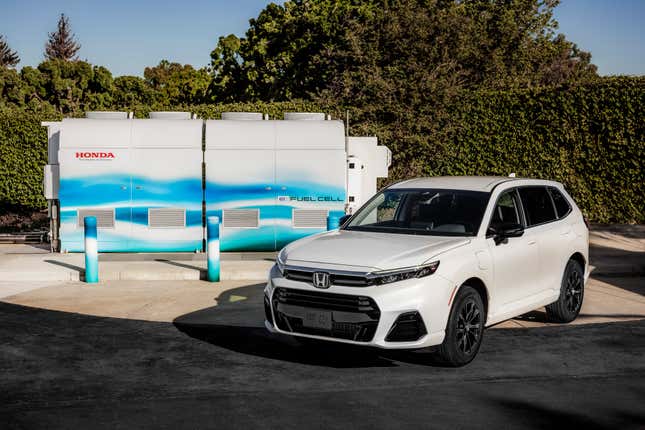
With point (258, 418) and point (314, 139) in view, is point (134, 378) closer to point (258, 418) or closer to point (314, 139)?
point (258, 418)

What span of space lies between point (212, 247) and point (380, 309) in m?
6.29

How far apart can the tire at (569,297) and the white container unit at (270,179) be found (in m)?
7.34

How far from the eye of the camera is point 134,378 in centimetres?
698

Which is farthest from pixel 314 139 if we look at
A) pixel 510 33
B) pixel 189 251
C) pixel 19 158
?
pixel 510 33

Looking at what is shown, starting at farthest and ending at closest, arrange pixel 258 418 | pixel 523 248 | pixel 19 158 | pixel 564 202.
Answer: pixel 19 158 < pixel 564 202 < pixel 523 248 < pixel 258 418

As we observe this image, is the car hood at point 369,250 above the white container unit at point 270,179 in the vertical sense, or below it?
below

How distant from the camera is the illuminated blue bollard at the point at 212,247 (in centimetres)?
1264

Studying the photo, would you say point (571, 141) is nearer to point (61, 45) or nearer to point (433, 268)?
point (433, 268)

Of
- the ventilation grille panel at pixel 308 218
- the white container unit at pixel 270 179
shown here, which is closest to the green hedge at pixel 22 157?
the white container unit at pixel 270 179

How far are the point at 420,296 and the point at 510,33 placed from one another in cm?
2569

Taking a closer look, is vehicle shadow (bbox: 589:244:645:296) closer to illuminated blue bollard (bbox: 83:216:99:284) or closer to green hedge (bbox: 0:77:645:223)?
green hedge (bbox: 0:77:645:223)

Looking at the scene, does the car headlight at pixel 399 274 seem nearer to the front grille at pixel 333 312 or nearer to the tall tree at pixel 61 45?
the front grille at pixel 333 312

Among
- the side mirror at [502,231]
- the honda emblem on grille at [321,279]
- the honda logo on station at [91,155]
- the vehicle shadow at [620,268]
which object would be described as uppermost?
the honda logo on station at [91,155]

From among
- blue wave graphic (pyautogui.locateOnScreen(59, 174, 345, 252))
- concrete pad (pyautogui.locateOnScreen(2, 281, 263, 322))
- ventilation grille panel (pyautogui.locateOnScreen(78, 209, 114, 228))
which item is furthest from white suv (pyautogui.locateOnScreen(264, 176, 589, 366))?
ventilation grille panel (pyautogui.locateOnScreen(78, 209, 114, 228))
